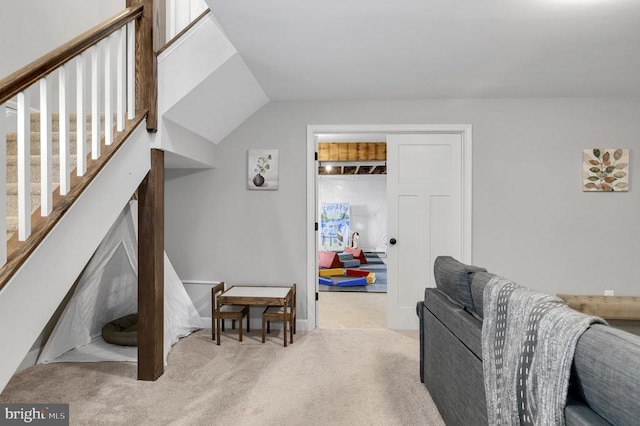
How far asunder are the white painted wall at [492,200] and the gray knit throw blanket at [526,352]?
2.45 meters

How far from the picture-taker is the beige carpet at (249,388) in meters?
2.11

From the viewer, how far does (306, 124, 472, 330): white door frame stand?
3.67m

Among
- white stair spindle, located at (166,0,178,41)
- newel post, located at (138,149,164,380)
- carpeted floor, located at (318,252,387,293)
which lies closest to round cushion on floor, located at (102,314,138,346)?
newel post, located at (138,149,164,380)

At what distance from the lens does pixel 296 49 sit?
2.58 m

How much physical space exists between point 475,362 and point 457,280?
1.53ft

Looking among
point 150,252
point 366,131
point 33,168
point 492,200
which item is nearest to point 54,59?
point 33,168

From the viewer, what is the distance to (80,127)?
1857 mm

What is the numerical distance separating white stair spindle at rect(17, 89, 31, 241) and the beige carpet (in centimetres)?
123

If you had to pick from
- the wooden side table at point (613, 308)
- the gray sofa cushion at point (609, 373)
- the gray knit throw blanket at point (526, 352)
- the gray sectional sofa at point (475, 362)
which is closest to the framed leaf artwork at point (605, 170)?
the wooden side table at point (613, 308)

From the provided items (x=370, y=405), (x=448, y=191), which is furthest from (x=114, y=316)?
(x=448, y=191)

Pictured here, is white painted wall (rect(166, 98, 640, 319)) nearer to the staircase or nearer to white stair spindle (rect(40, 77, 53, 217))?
the staircase

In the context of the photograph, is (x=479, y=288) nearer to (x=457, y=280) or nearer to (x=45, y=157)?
(x=457, y=280)

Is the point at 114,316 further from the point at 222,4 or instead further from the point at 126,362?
the point at 222,4

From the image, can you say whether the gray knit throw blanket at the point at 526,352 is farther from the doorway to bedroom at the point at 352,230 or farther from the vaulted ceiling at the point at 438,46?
the doorway to bedroom at the point at 352,230
